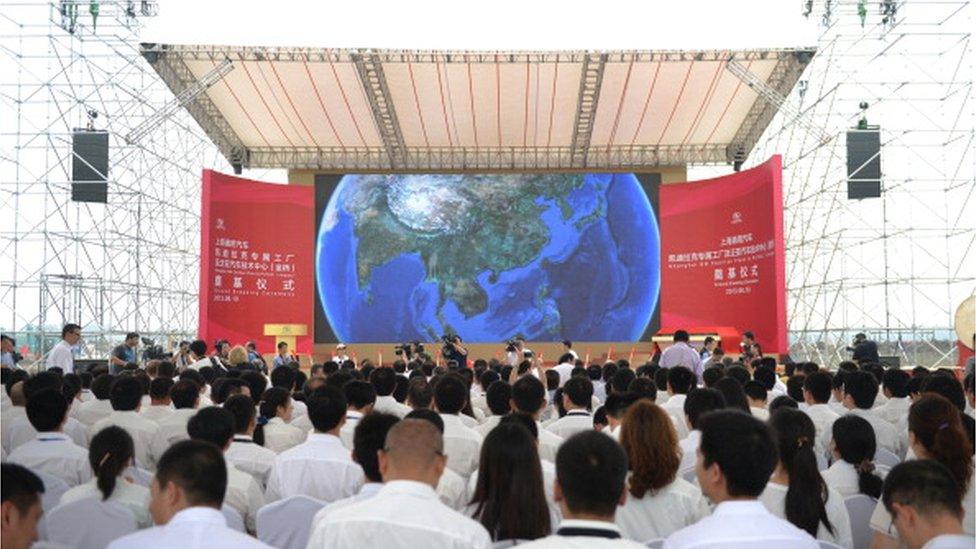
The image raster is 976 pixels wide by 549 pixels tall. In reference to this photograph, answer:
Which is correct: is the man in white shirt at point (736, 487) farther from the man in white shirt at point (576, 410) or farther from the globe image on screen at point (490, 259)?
the globe image on screen at point (490, 259)

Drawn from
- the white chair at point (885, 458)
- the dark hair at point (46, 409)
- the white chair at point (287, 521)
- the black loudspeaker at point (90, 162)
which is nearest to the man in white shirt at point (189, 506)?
the white chair at point (287, 521)

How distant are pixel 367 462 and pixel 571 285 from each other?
17657 millimetres

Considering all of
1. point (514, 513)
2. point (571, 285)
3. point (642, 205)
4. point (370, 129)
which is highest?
point (370, 129)

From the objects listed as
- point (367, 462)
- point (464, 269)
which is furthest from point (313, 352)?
point (367, 462)

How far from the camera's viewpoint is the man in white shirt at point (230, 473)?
394 cm

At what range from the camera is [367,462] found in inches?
133

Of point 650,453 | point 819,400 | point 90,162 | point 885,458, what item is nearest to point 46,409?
point 650,453

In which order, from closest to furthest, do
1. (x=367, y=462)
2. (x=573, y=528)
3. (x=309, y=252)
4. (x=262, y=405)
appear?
1. (x=573, y=528)
2. (x=367, y=462)
3. (x=262, y=405)
4. (x=309, y=252)

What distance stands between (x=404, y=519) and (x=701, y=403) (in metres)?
2.25

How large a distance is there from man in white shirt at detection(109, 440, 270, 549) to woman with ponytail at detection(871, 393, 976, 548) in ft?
7.03

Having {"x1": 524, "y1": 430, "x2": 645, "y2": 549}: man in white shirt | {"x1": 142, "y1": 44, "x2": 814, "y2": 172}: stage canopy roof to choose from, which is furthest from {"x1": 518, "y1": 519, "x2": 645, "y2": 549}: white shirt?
{"x1": 142, "y1": 44, "x2": 814, "y2": 172}: stage canopy roof

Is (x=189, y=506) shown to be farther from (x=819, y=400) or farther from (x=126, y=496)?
(x=819, y=400)

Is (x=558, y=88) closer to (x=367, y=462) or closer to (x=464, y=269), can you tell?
(x=464, y=269)

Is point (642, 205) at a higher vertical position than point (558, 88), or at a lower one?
lower
